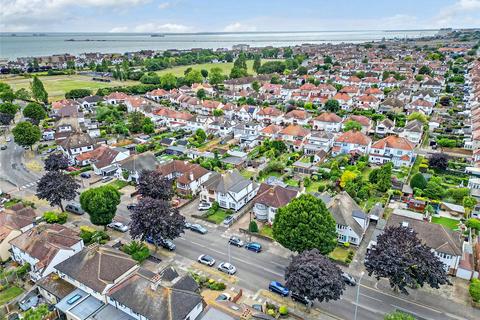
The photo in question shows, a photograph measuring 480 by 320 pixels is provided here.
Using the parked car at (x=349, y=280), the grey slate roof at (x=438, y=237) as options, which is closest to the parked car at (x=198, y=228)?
the parked car at (x=349, y=280)

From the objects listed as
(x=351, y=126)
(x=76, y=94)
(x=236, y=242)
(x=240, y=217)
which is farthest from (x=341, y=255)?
(x=76, y=94)

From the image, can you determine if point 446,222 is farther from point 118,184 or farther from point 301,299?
point 118,184

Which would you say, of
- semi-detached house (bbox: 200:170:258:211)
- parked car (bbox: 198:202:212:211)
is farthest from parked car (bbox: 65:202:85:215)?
semi-detached house (bbox: 200:170:258:211)

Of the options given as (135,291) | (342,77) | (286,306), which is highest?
(342,77)

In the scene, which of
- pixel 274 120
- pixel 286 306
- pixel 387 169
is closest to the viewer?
pixel 286 306

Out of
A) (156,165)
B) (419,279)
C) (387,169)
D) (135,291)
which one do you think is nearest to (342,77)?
(387,169)

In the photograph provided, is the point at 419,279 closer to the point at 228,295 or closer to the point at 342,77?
the point at 228,295

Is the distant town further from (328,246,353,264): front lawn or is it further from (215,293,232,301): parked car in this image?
(328,246,353,264): front lawn
